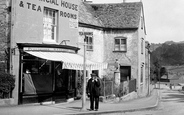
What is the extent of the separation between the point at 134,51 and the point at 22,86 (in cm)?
1686

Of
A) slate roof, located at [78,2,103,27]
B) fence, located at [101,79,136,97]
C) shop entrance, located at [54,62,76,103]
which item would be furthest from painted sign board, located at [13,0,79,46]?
slate roof, located at [78,2,103,27]

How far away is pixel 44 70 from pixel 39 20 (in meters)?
2.95

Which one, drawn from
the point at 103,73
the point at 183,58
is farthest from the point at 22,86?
the point at 183,58

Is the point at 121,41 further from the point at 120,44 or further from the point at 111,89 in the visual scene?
the point at 111,89

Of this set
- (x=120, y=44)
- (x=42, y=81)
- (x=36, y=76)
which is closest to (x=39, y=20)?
(x=36, y=76)

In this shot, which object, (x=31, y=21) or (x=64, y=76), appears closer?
(x=31, y=21)

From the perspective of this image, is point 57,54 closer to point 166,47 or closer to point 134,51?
point 134,51

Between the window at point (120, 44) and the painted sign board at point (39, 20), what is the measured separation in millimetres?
11027

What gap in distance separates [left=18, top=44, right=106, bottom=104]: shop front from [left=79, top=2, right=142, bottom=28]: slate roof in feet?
39.0

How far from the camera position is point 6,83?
15172 millimetres

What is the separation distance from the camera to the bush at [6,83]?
49.3ft

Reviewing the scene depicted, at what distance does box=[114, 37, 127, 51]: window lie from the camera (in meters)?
30.8

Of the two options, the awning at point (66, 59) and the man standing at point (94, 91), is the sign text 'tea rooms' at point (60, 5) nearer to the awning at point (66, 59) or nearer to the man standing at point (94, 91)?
the awning at point (66, 59)

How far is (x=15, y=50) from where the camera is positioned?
15.8 meters
